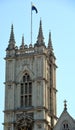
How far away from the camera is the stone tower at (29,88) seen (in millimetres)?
95188

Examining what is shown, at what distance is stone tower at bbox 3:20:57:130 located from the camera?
95.2 m

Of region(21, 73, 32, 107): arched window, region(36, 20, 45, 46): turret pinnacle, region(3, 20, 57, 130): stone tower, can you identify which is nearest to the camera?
region(3, 20, 57, 130): stone tower

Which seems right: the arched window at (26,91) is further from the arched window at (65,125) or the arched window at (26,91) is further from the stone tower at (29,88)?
the arched window at (65,125)

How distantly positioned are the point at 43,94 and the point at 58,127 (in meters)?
5.39

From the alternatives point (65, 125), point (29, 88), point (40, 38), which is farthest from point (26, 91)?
point (40, 38)

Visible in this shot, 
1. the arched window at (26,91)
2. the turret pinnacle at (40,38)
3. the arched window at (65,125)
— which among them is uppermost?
the turret pinnacle at (40,38)

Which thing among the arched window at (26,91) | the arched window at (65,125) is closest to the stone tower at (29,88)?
the arched window at (26,91)

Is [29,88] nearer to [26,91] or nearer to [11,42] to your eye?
[26,91]

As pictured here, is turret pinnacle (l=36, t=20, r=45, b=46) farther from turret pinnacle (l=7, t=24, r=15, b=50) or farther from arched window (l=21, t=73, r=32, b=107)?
arched window (l=21, t=73, r=32, b=107)

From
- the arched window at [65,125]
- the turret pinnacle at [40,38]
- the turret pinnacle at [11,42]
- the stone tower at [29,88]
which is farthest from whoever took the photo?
the turret pinnacle at [11,42]

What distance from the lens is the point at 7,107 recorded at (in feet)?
320

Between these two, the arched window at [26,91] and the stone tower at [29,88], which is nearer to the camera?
the stone tower at [29,88]

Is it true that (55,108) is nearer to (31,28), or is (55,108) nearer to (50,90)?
(50,90)

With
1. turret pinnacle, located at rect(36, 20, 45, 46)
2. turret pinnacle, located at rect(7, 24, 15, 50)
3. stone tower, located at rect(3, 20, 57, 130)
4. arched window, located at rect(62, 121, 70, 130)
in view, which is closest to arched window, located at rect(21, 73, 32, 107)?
stone tower, located at rect(3, 20, 57, 130)
